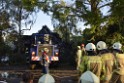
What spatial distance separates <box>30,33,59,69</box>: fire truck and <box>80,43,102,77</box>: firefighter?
1874 centimetres

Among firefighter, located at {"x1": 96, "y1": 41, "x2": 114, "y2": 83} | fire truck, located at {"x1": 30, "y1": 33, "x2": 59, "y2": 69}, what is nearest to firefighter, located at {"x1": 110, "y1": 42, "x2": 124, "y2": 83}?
firefighter, located at {"x1": 96, "y1": 41, "x2": 114, "y2": 83}

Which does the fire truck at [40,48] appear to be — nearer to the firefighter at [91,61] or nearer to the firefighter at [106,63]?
the firefighter at [106,63]

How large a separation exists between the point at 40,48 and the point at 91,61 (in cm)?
1928

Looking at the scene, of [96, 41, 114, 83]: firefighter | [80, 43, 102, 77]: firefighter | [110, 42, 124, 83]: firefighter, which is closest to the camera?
[80, 43, 102, 77]: firefighter

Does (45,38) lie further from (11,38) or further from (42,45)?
(11,38)

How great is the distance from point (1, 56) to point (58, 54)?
11.9m

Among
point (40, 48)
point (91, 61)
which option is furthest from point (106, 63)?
point (40, 48)

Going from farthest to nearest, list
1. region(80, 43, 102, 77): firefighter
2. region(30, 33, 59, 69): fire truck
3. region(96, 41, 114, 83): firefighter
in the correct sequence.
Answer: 1. region(30, 33, 59, 69): fire truck
2. region(96, 41, 114, 83): firefighter
3. region(80, 43, 102, 77): firefighter

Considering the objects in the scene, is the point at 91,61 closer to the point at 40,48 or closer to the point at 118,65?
the point at 118,65

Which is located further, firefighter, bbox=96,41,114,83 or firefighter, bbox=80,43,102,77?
firefighter, bbox=96,41,114,83

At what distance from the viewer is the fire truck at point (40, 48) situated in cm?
3002

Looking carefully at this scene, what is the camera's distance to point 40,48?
3005 centimetres

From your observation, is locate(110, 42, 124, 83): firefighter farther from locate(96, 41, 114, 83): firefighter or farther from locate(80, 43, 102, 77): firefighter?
locate(80, 43, 102, 77): firefighter

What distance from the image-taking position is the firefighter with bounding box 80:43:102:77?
35.6 feet
